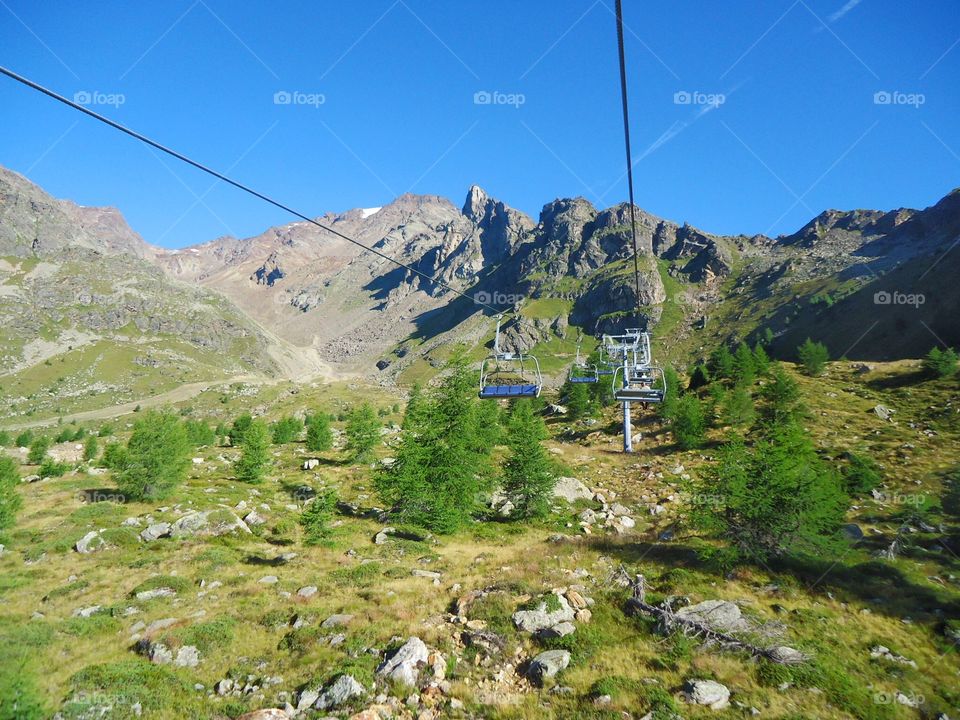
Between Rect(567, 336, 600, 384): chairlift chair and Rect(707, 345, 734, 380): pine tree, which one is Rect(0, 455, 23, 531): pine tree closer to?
Rect(567, 336, 600, 384): chairlift chair

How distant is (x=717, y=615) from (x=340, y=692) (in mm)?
12633

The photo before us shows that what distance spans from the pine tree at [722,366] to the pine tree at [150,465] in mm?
70350

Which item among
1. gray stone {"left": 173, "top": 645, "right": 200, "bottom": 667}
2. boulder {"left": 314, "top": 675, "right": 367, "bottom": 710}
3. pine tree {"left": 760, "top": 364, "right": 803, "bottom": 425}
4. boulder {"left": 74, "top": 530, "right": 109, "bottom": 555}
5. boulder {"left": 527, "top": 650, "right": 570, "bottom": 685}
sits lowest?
boulder {"left": 74, "top": 530, "right": 109, "bottom": 555}

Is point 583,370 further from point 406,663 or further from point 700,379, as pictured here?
point 700,379

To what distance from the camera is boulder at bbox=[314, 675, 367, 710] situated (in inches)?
447

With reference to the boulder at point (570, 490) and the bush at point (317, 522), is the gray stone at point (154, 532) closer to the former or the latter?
the bush at point (317, 522)

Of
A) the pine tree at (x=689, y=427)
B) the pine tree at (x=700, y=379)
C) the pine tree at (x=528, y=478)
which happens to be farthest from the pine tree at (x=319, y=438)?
the pine tree at (x=700, y=379)

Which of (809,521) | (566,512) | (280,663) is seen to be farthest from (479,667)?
(566,512)

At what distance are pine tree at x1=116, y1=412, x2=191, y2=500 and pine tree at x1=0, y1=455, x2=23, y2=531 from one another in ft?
20.3

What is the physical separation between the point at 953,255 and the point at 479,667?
192m

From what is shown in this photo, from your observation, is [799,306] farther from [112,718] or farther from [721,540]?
[112,718]

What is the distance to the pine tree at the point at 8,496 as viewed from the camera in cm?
2581

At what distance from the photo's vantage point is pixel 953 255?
13250 cm

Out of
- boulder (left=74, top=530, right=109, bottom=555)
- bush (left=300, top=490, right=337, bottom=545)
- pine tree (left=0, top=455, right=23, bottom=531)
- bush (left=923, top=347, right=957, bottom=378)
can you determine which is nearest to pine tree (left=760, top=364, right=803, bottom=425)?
bush (left=923, top=347, right=957, bottom=378)
